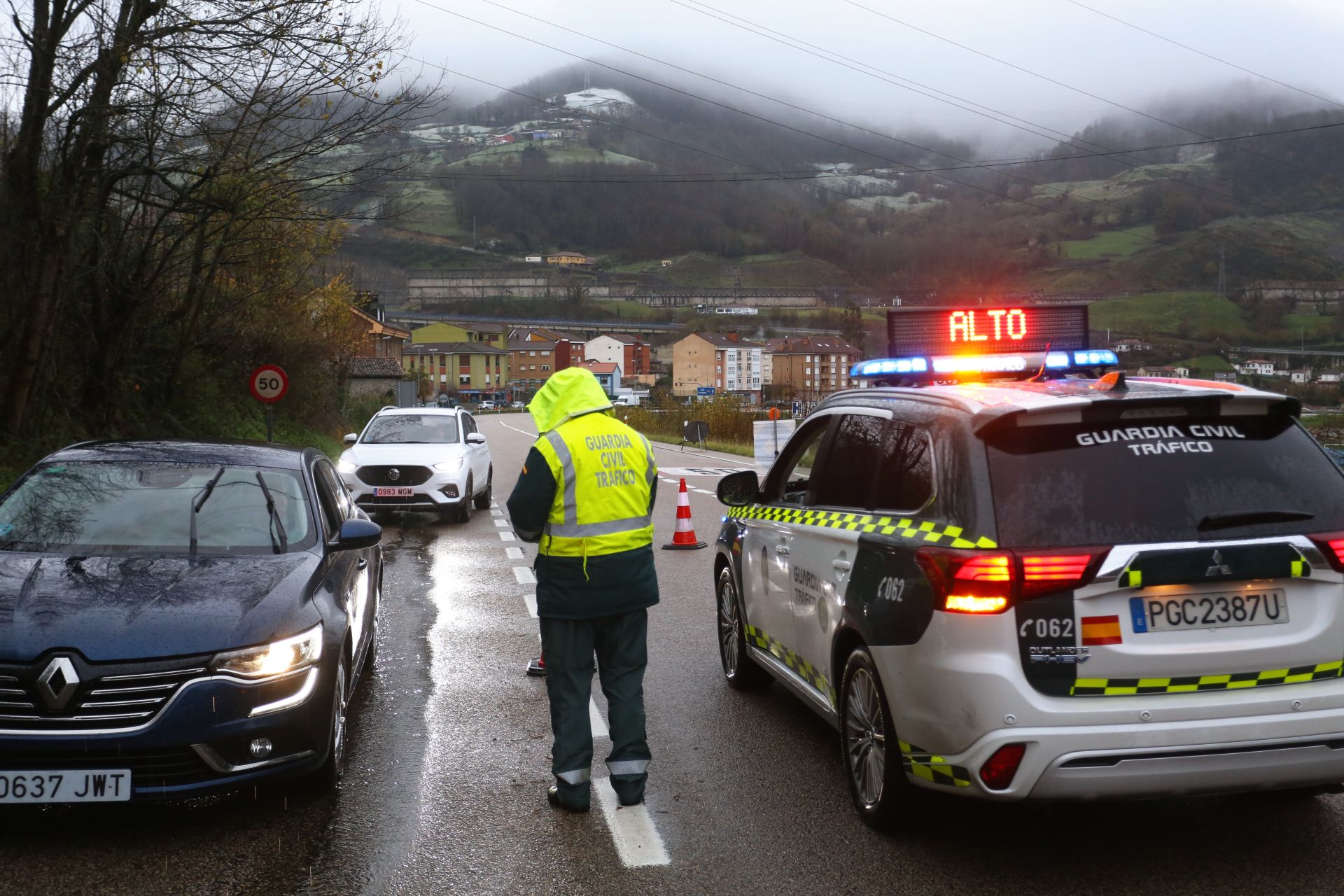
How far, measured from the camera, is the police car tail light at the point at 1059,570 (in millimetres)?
4008

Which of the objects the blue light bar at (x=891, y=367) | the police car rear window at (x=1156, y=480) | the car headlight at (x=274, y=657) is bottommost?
the car headlight at (x=274, y=657)

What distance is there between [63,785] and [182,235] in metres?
16.4

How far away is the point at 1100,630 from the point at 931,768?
75 cm

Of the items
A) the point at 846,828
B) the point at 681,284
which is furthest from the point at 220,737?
the point at 681,284

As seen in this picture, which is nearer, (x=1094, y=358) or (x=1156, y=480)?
(x=1156, y=480)

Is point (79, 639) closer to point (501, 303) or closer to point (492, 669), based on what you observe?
point (492, 669)

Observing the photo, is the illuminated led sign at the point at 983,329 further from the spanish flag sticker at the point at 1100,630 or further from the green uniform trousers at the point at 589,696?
the spanish flag sticker at the point at 1100,630

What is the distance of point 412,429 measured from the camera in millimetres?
19203

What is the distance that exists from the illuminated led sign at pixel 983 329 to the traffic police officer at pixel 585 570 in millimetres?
3351

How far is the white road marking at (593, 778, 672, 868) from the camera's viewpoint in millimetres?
4539

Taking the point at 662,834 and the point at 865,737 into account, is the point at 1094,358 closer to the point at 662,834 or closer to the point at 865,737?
the point at 865,737

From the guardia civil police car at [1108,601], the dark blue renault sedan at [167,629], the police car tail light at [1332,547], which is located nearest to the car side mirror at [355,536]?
the dark blue renault sedan at [167,629]

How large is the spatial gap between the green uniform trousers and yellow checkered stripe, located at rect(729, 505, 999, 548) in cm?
93

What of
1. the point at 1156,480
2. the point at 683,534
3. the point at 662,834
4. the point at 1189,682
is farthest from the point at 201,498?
the point at 683,534
